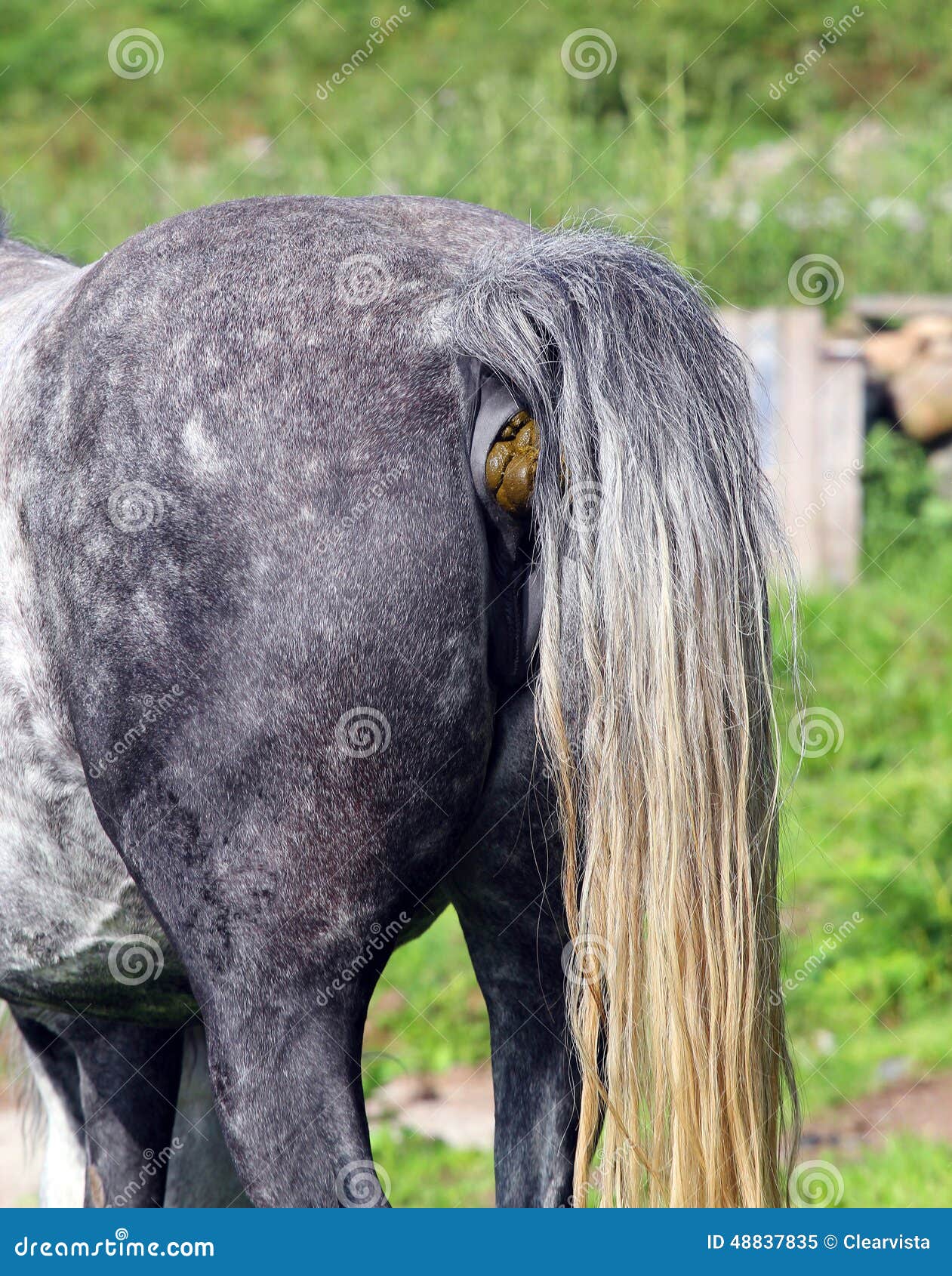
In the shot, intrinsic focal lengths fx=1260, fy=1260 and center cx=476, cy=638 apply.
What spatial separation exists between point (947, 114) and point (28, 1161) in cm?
1006

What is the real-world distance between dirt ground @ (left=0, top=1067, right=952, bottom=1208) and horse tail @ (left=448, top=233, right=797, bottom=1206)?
209 centimetres

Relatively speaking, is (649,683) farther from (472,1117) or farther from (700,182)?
(700,182)

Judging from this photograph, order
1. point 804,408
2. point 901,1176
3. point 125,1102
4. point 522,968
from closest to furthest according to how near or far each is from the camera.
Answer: point 522,968 < point 125,1102 < point 901,1176 < point 804,408

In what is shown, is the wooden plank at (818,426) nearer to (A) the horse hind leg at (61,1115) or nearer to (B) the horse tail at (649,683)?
(A) the horse hind leg at (61,1115)

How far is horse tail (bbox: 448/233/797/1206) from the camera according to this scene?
4.65ft

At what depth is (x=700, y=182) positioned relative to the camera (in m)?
8.45

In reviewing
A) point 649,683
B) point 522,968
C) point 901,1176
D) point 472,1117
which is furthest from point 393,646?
point 472,1117

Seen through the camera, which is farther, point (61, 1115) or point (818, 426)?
point (818, 426)

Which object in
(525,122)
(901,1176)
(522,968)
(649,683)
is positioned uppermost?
(525,122)

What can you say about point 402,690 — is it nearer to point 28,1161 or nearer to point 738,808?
point 738,808

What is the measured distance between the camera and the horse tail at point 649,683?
4.65 feet

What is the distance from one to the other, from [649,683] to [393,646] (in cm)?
30

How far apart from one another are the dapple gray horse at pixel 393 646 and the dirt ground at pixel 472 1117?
2.08 meters

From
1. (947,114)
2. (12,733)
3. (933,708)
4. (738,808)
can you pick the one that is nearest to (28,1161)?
(12,733)
